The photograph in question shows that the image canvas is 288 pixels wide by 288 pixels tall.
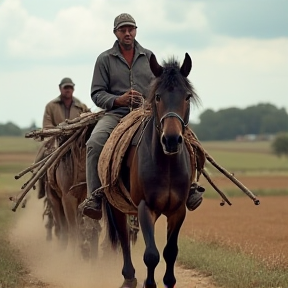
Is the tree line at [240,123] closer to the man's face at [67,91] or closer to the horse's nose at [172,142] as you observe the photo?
the man's face at [67,91]

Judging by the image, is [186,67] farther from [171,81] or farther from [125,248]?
[125,248]

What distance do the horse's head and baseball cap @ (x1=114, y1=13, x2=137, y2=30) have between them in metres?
1.50

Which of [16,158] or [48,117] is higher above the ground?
[48,117]

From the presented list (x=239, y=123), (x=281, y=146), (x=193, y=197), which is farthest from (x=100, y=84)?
(x=239, y=123)

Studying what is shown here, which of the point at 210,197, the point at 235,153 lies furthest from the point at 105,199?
the point at 235,153

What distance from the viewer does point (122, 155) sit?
323 inches

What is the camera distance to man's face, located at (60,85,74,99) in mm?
14047

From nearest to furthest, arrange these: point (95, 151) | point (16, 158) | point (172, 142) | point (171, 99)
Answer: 1. point (172, 142)
2. point (171, 99)
3. point (95, 151)
4. point (16, 158)

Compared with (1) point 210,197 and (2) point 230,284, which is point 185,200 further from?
(1) point 210,197

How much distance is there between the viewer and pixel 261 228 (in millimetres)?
18531

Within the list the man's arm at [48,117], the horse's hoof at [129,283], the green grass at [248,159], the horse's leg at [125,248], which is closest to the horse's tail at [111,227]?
the horse's leg at [125,248]

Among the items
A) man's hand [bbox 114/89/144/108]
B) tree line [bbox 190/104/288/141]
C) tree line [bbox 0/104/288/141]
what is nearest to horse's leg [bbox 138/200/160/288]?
man's hand [bbox 114/89/144/108]

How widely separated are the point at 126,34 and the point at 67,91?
5.24 meters

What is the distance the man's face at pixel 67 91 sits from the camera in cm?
1405
